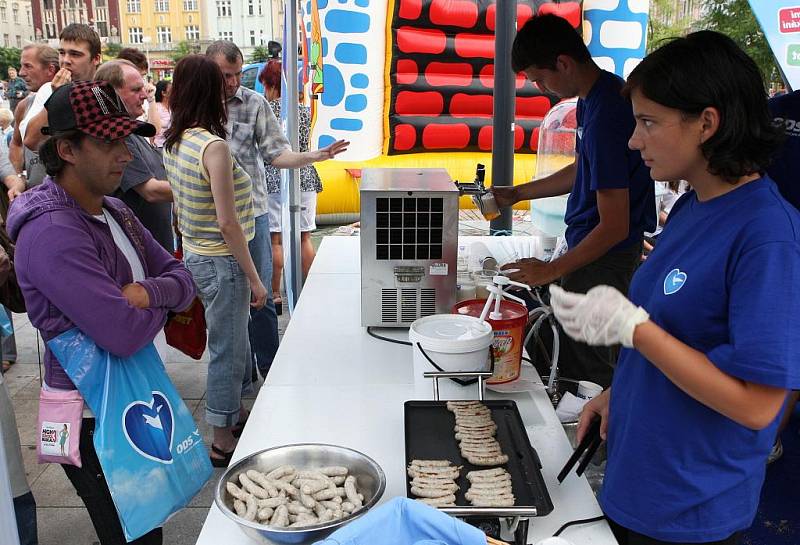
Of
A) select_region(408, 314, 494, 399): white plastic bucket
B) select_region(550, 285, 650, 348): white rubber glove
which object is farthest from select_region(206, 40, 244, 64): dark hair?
select_region(550, 285, 650, 348): white rubber glove

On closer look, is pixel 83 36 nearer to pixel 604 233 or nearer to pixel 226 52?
pixel 226 52

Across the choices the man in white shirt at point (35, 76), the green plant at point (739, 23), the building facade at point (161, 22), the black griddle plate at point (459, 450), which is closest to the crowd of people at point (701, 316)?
the black griddle plate at point (459, 450)

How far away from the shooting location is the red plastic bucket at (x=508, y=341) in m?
1.97

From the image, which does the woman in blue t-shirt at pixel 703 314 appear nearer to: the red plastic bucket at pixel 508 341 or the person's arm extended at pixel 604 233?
the red plastic bucket at pixel 508 341

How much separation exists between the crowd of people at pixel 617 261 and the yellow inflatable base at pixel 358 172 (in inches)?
198

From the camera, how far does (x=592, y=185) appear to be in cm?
246

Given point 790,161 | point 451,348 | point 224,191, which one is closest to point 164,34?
point 224,191

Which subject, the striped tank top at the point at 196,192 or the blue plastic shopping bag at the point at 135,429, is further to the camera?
the striped tank top at the point at 196,192

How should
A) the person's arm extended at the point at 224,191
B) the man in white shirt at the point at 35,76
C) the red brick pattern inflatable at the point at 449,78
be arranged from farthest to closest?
the red brick pattern inflatable at the point at 449,78 → the man in white shirt at the point at 35,76 → the person's arm extended at the point at 224,191

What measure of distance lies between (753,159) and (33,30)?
281ft

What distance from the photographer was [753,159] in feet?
4.25

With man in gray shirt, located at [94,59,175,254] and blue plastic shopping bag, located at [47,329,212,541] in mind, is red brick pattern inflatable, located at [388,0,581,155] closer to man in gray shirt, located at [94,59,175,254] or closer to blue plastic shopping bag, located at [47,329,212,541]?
man in gray shirt, located at [94,59,175,254]

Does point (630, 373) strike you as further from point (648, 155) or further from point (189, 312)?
point (189, 312)

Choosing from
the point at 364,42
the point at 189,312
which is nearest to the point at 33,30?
the point at 364,42
